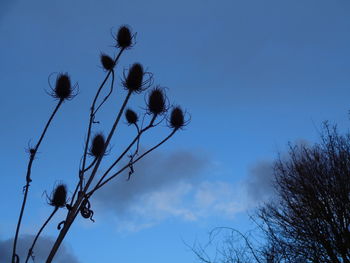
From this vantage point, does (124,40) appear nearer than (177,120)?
No

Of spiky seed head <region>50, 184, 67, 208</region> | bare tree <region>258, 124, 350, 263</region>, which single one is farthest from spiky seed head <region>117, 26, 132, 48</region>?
bare tree <region>258, 124, 350, 263</region>

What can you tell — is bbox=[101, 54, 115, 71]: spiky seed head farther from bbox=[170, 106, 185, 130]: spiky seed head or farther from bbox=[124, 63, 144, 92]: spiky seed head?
bbox=[170, 106, 185, 130]: spiky seed head

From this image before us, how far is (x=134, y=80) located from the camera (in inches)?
109

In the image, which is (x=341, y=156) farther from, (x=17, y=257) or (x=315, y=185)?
(x=17, y=257)

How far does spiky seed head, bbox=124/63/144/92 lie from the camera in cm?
276

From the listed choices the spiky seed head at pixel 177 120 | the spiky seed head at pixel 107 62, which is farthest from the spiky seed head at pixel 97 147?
the spiky seed head at pixel 107 62

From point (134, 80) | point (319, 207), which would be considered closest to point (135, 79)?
point (134, 80)

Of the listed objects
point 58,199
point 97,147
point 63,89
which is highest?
point 63,89

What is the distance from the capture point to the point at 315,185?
10.8 m

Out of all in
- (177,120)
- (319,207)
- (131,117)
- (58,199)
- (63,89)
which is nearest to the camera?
(58,199)

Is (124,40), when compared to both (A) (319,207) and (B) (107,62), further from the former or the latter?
(A) (319,207)

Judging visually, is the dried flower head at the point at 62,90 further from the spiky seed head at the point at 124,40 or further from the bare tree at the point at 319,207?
the bare tree at the point at 319,207

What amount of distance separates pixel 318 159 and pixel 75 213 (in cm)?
1056

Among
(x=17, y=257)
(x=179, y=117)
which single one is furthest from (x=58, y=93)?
(x=17, y=257)
